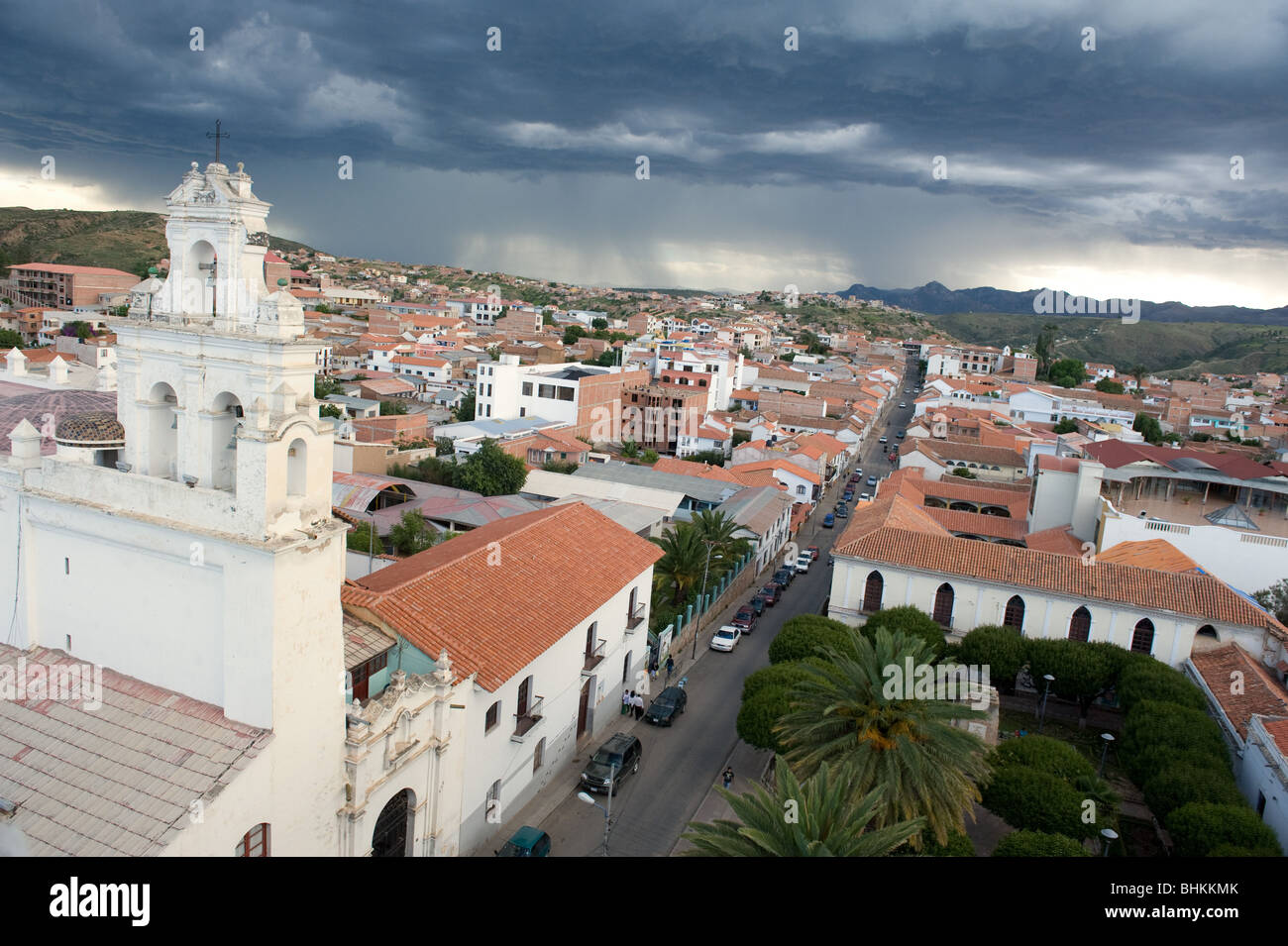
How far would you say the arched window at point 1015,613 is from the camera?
111ft

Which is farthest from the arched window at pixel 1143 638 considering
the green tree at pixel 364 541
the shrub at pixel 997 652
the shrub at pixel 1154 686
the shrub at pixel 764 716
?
the green tree at pixel 364 541

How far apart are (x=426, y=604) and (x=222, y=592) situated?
6607mm

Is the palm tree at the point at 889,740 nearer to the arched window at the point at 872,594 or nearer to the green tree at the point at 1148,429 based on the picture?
the arched window at the point at 872,594

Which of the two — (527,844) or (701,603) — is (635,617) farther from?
(527,844)

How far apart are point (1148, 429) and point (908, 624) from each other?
79514 mm

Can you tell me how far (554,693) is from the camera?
23.8 m

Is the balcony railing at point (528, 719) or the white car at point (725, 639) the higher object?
the balcony railing at point (528, 719)

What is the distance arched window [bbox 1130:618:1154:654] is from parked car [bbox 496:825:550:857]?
23.8 m

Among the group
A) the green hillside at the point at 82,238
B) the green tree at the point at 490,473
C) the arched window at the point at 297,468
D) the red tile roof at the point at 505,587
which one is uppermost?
the green hillside at the point at 82,238

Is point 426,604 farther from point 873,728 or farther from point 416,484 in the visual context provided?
point 416,484

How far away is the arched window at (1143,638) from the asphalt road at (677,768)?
45.3ft
